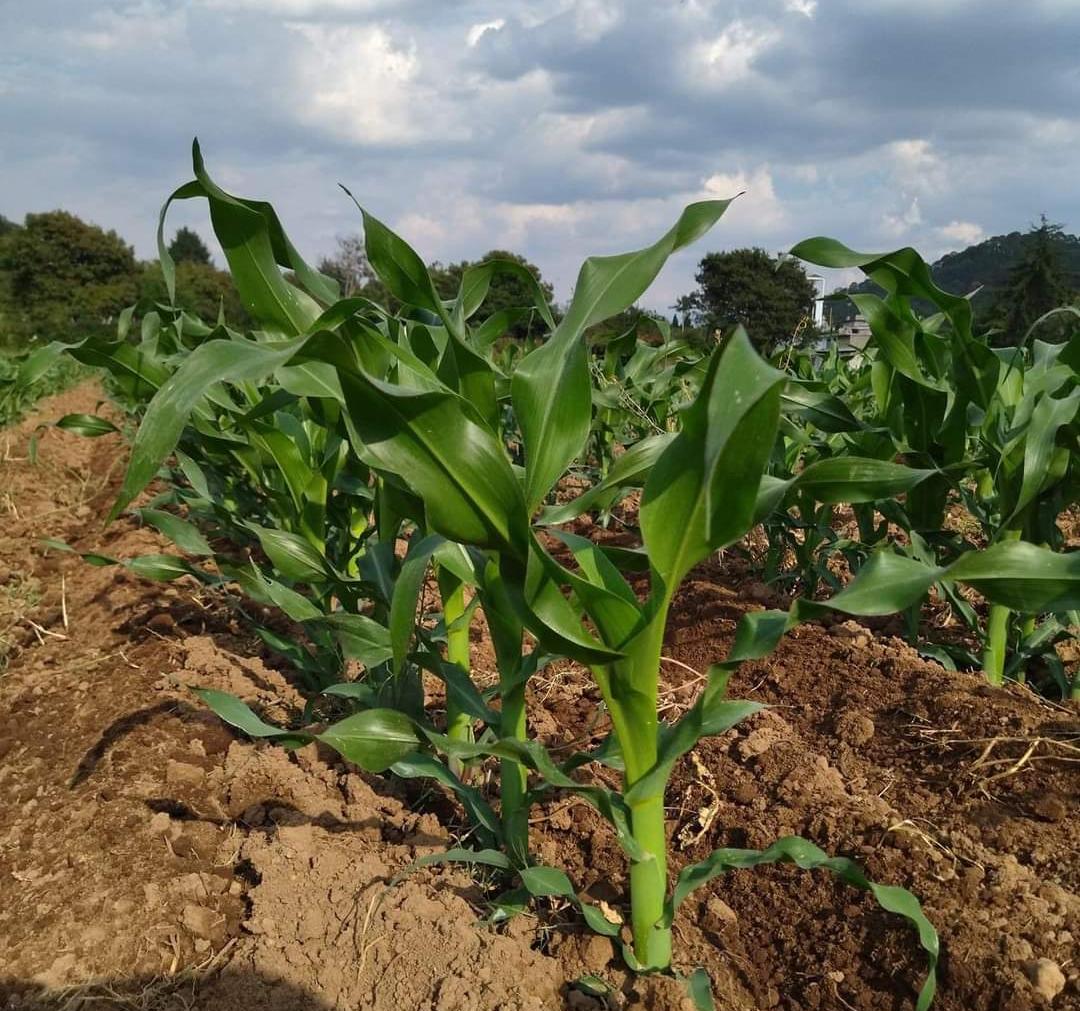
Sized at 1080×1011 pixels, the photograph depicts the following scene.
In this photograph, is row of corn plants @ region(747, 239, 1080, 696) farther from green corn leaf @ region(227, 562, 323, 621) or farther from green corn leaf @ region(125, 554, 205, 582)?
green corn leaf @ region(125, 554, 205, 582)

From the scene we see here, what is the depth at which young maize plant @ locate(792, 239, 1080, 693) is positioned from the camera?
78.2 inches

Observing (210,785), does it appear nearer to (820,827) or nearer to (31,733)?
(31,733)

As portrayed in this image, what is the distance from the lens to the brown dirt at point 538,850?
1.37m

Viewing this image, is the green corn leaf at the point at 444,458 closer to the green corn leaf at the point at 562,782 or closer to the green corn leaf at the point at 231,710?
the green corn leaf at the point at 562,782

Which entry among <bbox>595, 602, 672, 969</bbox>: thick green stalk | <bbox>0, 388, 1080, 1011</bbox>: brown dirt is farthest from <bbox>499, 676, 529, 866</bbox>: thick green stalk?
<bbox>595, 602, 672, 969</bbox>: thick green stalk

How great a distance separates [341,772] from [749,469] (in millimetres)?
1513

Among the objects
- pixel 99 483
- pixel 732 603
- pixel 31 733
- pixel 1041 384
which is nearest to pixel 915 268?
pixel 1041 384

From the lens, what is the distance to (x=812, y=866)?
4.03ft

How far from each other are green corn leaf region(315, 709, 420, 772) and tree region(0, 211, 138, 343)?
38226 mm

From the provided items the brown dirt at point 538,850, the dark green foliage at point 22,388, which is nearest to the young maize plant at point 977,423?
the brown dirt at point 538,850

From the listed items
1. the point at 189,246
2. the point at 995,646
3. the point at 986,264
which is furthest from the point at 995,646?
the point at 189,246

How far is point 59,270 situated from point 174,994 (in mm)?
41581

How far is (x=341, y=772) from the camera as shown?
202cm

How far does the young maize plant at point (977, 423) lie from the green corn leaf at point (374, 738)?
1.43 m
